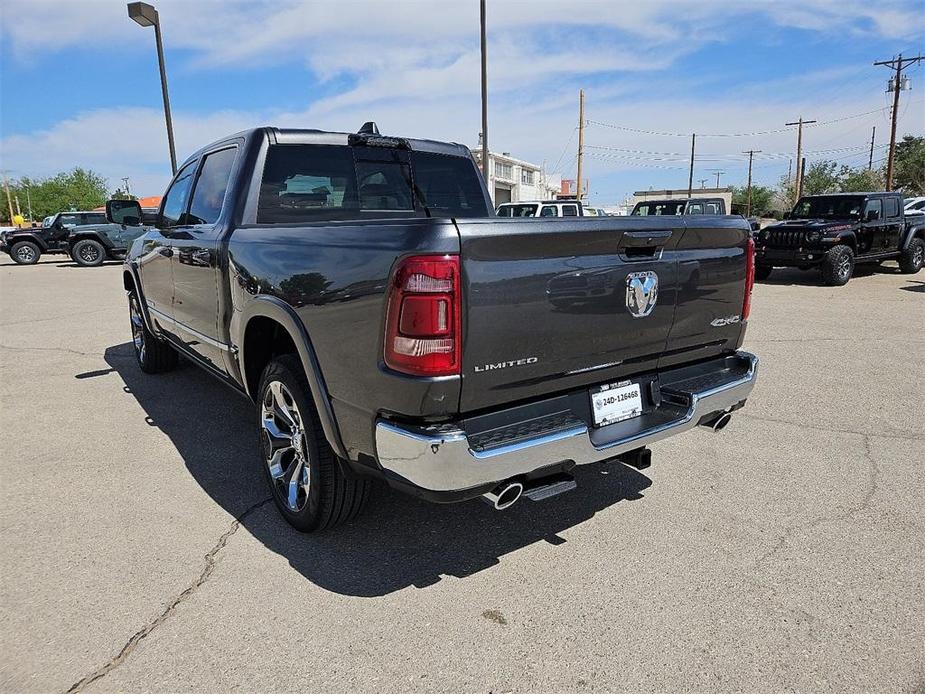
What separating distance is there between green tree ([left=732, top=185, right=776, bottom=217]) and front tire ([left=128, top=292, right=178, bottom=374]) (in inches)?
3394

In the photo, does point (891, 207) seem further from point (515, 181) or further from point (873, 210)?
point (515, 181)

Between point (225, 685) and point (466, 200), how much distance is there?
343 centimetres

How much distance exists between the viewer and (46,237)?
22562 millimetres

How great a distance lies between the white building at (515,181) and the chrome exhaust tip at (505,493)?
53529mm

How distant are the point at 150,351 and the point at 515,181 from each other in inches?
2578

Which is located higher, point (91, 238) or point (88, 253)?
point (91, 238)

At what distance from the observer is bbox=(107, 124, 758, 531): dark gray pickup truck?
224 cm

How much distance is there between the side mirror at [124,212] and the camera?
216 inches

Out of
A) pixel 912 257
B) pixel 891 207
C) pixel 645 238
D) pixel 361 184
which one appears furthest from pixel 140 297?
pixel 912 257

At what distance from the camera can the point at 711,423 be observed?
3209mm

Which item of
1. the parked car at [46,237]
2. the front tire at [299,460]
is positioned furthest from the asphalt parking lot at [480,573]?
the parked car at [46,237]

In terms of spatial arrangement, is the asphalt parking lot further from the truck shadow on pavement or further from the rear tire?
the rear tire

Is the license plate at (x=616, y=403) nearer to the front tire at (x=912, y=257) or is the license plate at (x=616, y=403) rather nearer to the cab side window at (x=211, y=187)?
the cab side window at (x=211, y=187)

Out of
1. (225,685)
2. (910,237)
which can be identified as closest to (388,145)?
(225,685)
